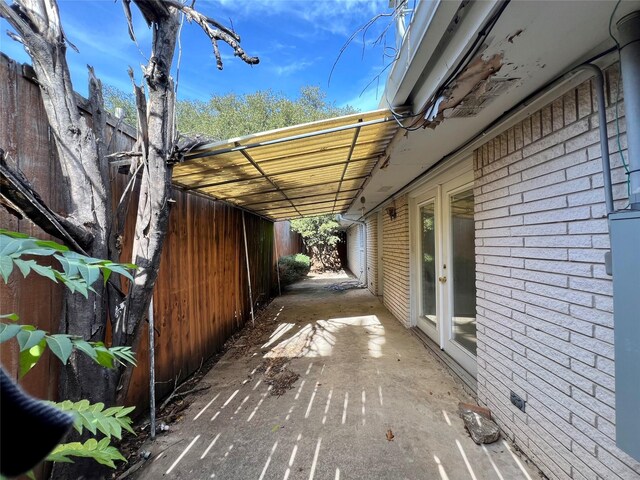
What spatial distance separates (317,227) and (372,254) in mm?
5852

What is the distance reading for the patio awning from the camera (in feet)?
7.39

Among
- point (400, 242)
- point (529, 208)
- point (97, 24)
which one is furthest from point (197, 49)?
point (400, 242)

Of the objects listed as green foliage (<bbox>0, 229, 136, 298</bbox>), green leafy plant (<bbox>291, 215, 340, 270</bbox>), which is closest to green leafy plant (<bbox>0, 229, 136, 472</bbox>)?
green foliage (<bbox>0, 229, 136, 298</bbox>)

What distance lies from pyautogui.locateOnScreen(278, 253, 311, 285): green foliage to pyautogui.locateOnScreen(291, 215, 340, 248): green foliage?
258 centimetres

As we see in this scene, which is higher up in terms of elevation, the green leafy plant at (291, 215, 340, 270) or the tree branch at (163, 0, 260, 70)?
the tree branch at (163, 0, 260, 70)

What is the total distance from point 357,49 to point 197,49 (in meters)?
2.16

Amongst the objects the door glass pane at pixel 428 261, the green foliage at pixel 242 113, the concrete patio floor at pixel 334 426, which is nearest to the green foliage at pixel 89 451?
the concrete patio floor at pixel 334 426

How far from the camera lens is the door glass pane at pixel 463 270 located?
10.2 ft

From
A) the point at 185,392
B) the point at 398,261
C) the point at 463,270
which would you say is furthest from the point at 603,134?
the point at 398,261

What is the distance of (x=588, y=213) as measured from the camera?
160cm

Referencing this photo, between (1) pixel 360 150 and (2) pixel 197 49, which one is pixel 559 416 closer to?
(1) pixel 360 150

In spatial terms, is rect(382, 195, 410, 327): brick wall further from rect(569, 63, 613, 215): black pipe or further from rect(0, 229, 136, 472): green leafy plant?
rect(0, 229, 136, 472): green leafy plant

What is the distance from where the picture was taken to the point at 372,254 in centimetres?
905

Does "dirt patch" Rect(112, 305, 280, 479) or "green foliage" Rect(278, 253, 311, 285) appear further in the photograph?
"green foliage" Rect(278, 253, 311, 285)
